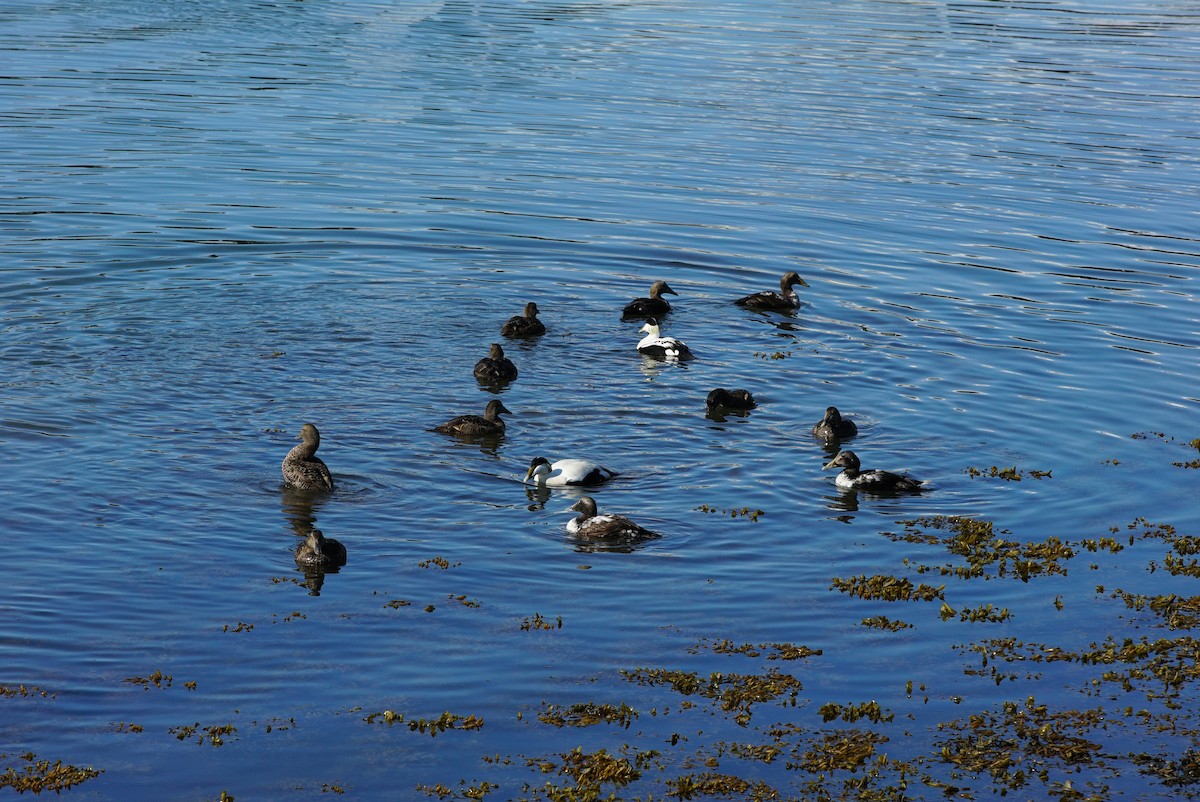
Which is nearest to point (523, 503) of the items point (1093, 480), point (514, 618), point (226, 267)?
point (514, 618)

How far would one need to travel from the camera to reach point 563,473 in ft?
51.4

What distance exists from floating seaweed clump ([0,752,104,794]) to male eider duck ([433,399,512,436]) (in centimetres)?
763

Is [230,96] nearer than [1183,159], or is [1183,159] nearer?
[1183,159]

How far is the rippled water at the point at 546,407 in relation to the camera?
1100cm

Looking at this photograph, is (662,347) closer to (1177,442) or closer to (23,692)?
(1177,442)

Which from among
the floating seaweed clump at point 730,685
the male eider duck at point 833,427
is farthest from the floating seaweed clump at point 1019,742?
the male eider duck at point 833,427

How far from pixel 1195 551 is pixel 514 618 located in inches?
272

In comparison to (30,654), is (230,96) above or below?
above

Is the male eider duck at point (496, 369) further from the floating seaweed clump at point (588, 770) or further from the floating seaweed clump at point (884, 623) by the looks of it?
the floating seaweed clump at point (588, 770)

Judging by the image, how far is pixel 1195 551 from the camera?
14508 millimetres

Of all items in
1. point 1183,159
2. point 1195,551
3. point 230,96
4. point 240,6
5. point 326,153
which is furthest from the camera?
point 240,6

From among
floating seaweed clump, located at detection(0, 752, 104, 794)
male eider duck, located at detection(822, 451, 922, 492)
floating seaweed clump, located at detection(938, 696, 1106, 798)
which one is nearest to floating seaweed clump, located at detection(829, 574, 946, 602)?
floating seaweed clump, located at detection(938, 696, 1106, 798)

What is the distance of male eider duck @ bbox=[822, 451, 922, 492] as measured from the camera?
15734mm

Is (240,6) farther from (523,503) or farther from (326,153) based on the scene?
(523,503)
